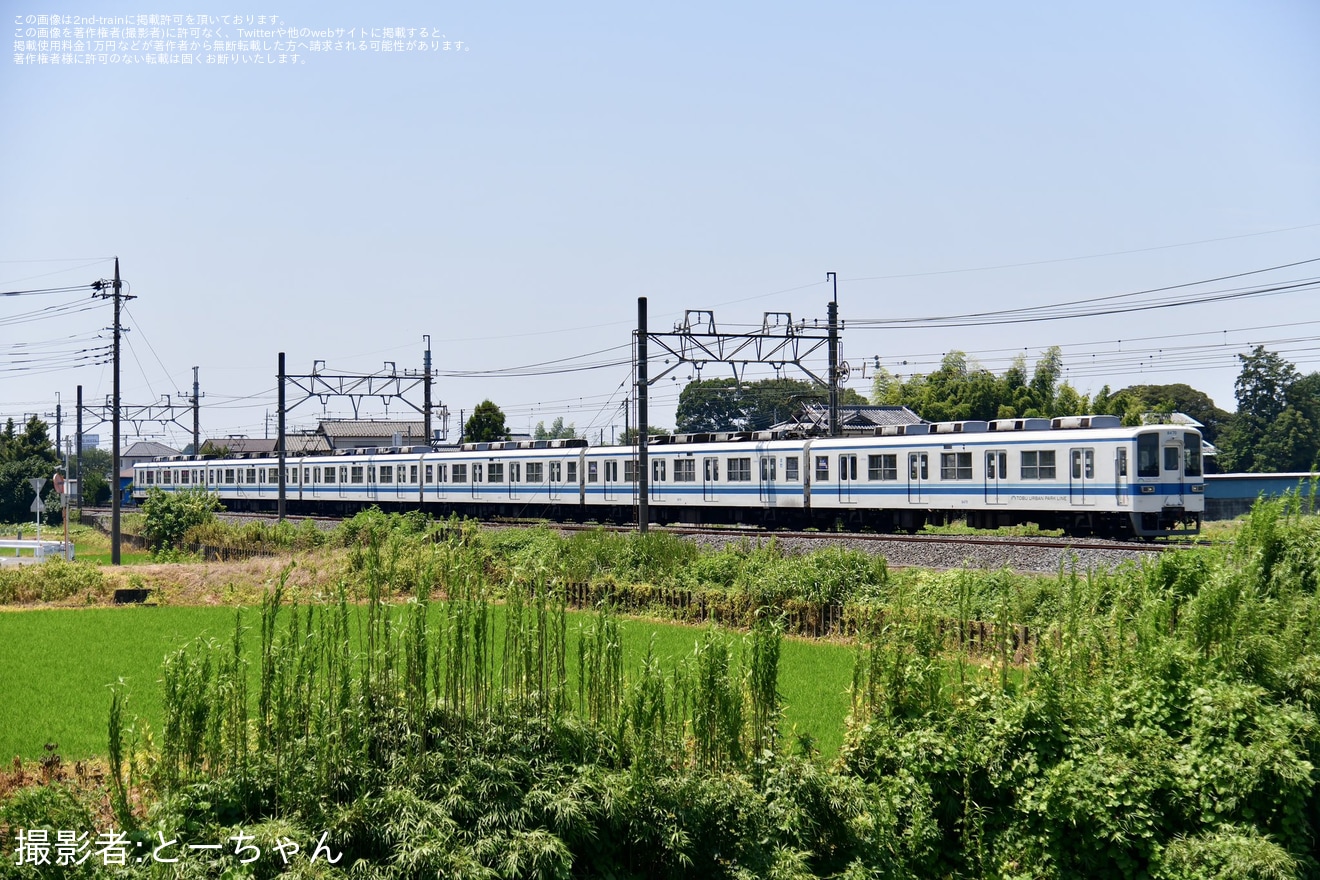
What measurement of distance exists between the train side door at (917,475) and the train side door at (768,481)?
4216 mm

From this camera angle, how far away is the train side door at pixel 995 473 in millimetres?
24047

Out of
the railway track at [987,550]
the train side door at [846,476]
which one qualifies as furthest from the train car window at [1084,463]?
the train side door at [846,476]

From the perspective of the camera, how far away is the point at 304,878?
18.7 feet

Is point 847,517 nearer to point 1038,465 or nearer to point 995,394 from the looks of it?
point 1038,465

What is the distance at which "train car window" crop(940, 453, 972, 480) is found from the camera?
24.7 meters

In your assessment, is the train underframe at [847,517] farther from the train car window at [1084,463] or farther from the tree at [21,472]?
the tree at [21,472]

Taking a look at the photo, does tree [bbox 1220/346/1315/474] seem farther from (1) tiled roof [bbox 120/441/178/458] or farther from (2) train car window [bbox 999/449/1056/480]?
(1) tiled roof [bbox 120/441/178/458]

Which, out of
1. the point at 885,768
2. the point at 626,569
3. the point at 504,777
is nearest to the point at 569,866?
the point at 504,777

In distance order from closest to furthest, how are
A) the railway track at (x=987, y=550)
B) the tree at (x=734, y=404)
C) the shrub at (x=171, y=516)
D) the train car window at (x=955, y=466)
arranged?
the railway track at (x=987, y=550)
the train car window at (x=955, y=466)
the shrub at (x=171, y=516)
the tree at (x=734, y=404)

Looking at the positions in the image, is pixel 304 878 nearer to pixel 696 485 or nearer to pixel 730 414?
pixel 696 485

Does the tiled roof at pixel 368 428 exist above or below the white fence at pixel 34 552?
above

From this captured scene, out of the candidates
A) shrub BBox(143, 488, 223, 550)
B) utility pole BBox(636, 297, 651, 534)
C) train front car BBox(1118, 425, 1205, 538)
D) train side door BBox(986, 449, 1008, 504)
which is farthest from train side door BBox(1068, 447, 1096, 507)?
shrub BBox(143, 488, 223, 550)

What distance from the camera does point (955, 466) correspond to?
984 inches

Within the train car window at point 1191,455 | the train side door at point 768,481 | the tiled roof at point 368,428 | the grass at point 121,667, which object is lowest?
the grass at point 121,667
